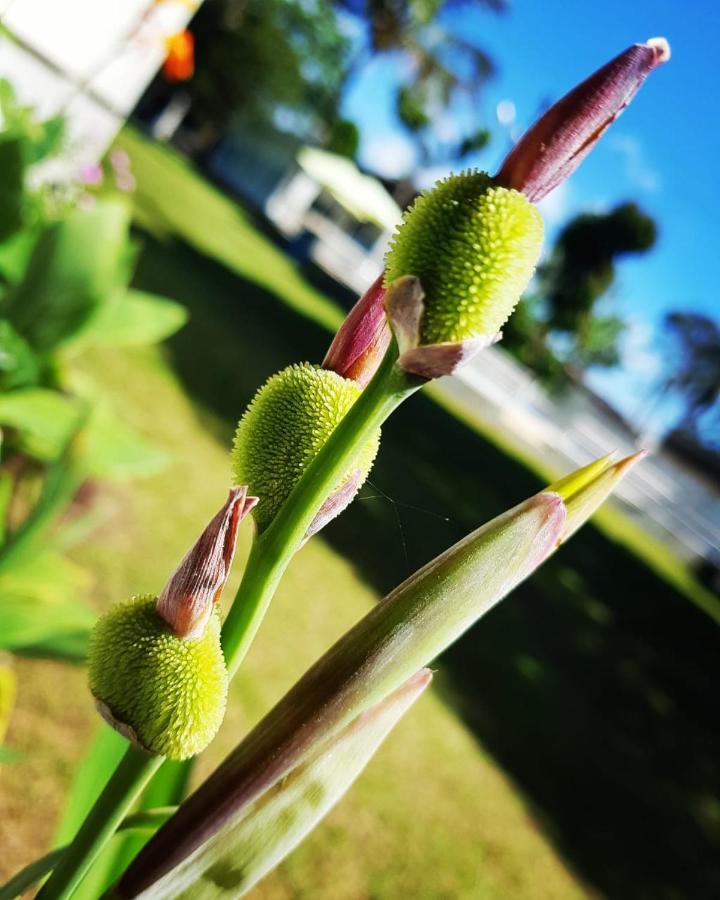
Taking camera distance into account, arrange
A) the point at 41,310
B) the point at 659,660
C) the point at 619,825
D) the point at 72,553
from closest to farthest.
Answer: the point at 41,310 → the point at 72,553 → the point at 619,825 → the point at 659,660

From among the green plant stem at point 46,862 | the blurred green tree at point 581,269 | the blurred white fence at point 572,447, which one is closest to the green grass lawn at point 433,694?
the green plant stem at point 46,862

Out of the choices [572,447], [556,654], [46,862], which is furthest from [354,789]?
[572,447]

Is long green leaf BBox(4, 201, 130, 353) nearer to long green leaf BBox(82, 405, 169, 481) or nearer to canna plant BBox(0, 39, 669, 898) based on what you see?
long green leaf BBox(82, 405, 169, 481)

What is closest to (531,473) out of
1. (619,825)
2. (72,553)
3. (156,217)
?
(156,217)

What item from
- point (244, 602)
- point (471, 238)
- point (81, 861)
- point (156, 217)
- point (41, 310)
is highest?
point (471, 238)

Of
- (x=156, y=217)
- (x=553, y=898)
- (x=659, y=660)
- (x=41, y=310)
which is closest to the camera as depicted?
(x=41, y=310)

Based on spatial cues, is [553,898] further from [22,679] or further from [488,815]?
[22,679]

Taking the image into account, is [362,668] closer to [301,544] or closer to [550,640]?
[301,544]
